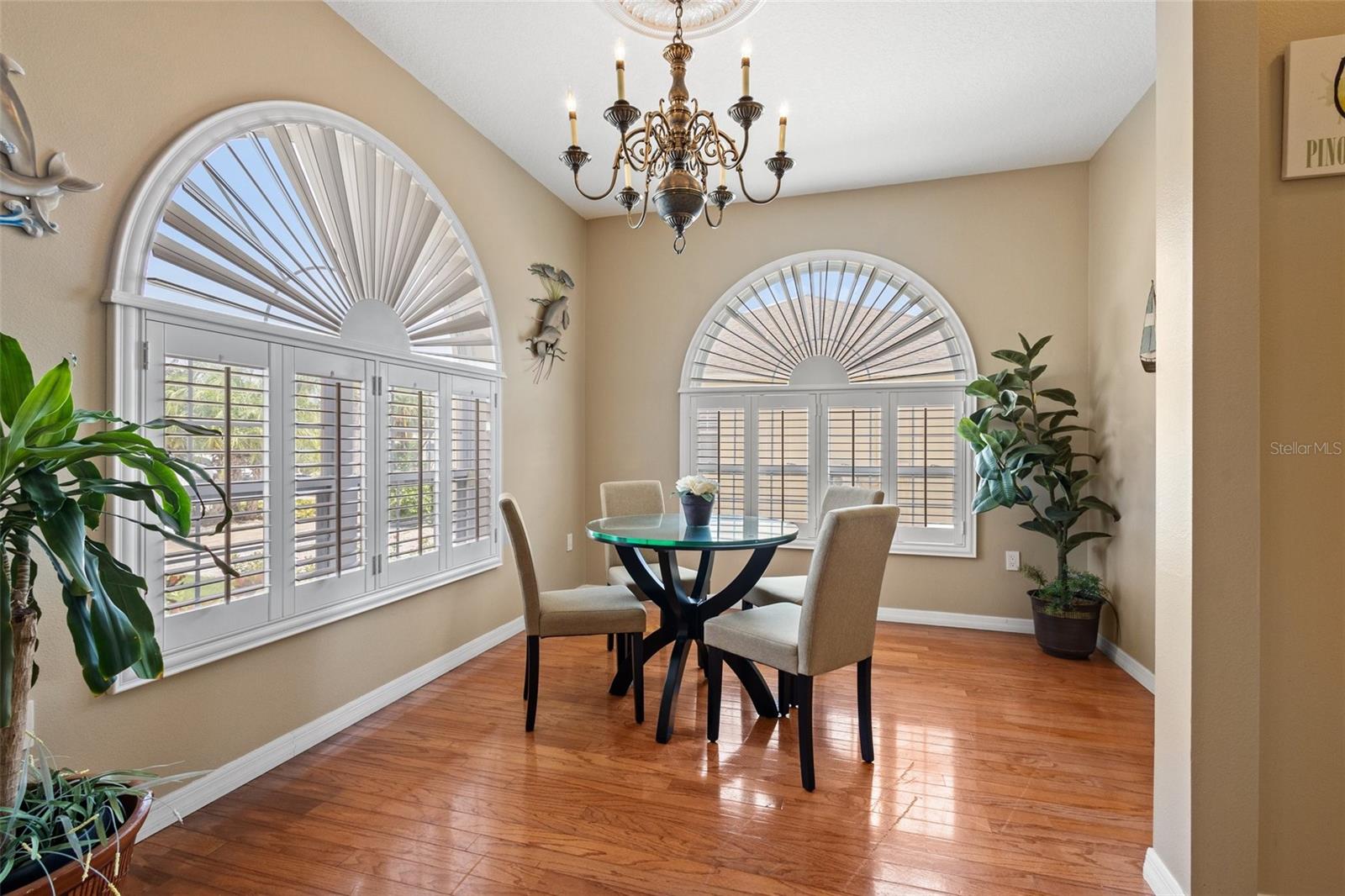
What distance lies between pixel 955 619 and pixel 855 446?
1271 millimetres

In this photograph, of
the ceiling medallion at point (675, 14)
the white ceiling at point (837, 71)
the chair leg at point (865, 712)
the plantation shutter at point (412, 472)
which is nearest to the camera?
the chair leg at point (865, 712)

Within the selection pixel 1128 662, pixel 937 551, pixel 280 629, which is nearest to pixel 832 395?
pixel 937 551

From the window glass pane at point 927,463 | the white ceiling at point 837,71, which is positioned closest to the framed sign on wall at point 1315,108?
the white ceiling at point 837,71

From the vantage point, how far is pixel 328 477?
261 centimetres

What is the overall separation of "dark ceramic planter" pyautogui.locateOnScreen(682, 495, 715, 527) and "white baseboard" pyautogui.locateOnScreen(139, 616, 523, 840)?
150 centimetres

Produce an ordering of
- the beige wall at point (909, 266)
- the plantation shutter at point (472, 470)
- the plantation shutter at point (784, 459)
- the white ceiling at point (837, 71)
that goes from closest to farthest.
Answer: the white ceiling at point (837, 71) → the plantation shutter at point (472, 470) → the beige wall at point (909, 266) → the plantation shutter at point (784, 459)

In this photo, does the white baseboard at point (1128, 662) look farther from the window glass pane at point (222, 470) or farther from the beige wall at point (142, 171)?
the window glass pane at point (222, 470)

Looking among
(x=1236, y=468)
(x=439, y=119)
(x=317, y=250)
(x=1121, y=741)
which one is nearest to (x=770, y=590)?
(x=1121, y=741)

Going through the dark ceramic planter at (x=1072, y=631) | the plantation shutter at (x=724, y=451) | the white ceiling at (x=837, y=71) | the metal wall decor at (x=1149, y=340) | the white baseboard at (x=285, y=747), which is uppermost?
the white ceiling at (x=837, y=71)

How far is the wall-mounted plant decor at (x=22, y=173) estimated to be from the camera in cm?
163

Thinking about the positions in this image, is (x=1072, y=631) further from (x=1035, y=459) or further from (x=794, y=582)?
(x=794, y=582)

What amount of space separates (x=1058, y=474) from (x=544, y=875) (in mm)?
3247

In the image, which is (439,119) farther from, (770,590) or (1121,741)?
(1121,741)

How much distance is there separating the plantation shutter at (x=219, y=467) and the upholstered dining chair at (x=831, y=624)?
1.69m
